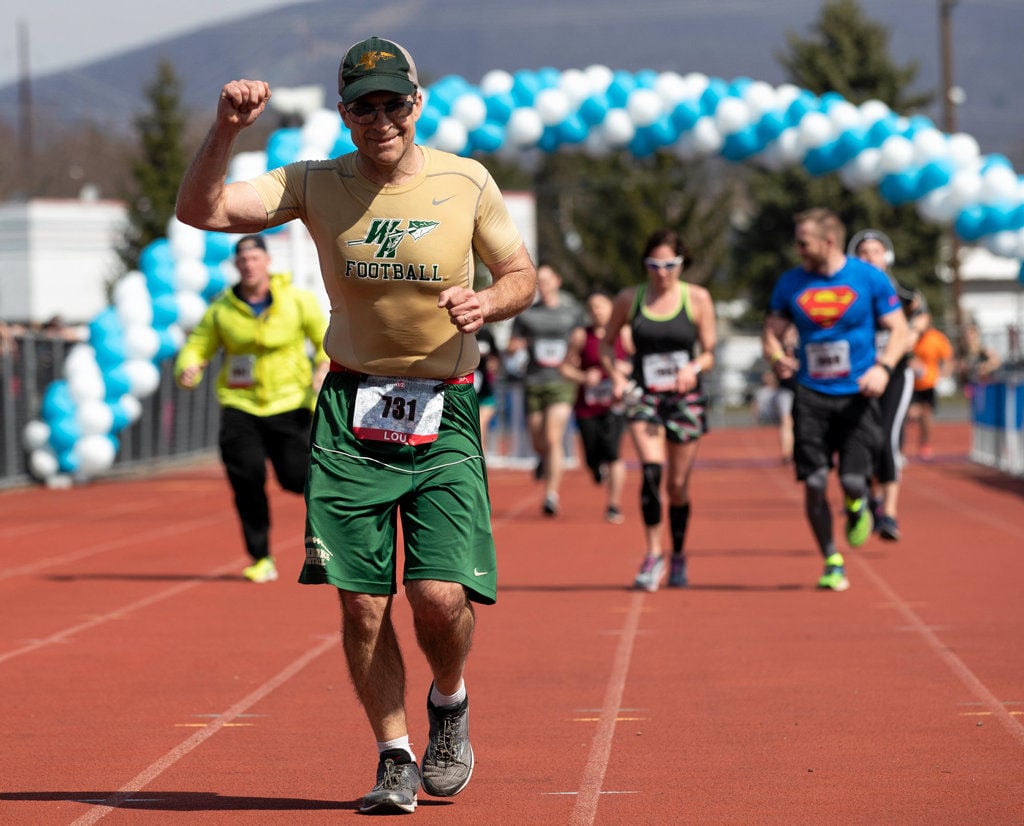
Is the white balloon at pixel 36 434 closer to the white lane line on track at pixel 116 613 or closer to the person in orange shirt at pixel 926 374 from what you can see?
the white lane line on track at pixel 116 613

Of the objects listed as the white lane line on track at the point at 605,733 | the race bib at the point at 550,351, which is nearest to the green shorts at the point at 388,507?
the white lane line on track at the point at 605,733

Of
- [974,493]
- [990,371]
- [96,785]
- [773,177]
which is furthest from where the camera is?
[773,177]

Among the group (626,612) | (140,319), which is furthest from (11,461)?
(626,612)

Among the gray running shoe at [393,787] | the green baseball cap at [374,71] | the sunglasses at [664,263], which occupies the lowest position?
the gray running shoe at [393,787]

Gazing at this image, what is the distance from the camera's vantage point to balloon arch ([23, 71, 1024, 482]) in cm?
2027

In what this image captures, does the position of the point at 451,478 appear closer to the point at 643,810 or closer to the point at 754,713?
the point at 643,810

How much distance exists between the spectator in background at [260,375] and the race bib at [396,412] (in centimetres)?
567

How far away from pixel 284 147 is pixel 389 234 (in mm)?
15415

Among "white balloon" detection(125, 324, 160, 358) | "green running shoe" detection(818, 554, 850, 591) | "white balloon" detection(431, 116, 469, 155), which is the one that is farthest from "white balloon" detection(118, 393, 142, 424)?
"green running shoe" detection(818, 554, 850, 591)

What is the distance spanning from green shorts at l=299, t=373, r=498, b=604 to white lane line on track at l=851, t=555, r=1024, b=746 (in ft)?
6.59

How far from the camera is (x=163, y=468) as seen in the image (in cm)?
2580

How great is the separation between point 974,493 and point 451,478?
555 inches

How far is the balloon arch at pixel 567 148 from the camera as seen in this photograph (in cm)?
2027

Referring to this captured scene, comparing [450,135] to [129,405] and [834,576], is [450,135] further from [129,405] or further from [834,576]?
[834,576]
